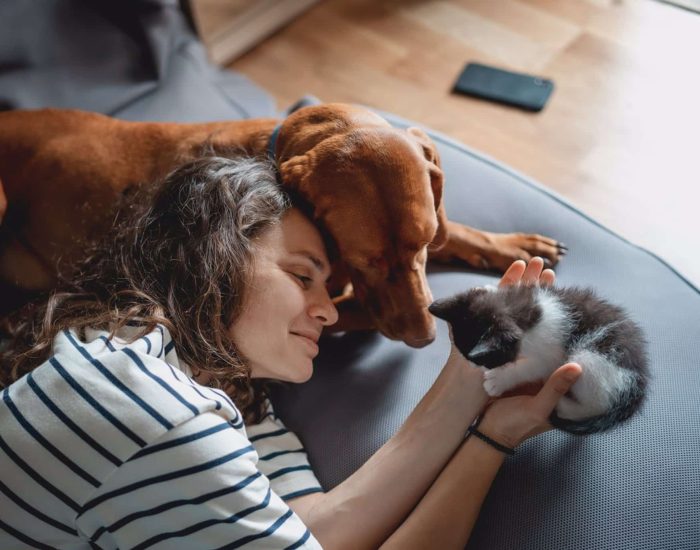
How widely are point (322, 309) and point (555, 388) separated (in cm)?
54

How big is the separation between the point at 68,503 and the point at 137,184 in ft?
3.53

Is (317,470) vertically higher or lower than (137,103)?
lower

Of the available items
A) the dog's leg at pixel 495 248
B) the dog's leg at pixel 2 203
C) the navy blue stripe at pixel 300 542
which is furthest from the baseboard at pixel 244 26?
the navy blue stripe at pixel 300 542

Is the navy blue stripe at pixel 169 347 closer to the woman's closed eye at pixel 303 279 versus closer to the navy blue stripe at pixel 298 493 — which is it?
the woman's closed eye at pixel 303 279

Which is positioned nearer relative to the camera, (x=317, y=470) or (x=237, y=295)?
(x=237, y=295)

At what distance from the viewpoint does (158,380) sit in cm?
125

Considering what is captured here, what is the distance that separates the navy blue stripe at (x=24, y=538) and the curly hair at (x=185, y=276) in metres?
0.36

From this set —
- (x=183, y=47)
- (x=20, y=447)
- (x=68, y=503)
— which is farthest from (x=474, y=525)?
(x=183, y=47)

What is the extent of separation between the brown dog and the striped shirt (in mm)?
627

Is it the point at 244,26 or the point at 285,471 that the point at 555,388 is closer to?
the point at 285,471

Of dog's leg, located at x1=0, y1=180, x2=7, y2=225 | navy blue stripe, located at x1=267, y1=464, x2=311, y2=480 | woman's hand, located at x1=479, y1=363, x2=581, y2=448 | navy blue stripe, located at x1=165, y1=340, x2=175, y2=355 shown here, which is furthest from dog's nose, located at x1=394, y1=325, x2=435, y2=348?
dog's leg, located at x1=0, y1=180, x2=7, y2=225

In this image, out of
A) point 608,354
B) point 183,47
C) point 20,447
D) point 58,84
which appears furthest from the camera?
point 183,47

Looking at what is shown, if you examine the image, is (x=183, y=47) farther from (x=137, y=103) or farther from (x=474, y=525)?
(x=474, y=525)

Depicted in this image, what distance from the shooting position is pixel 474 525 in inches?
57.4
